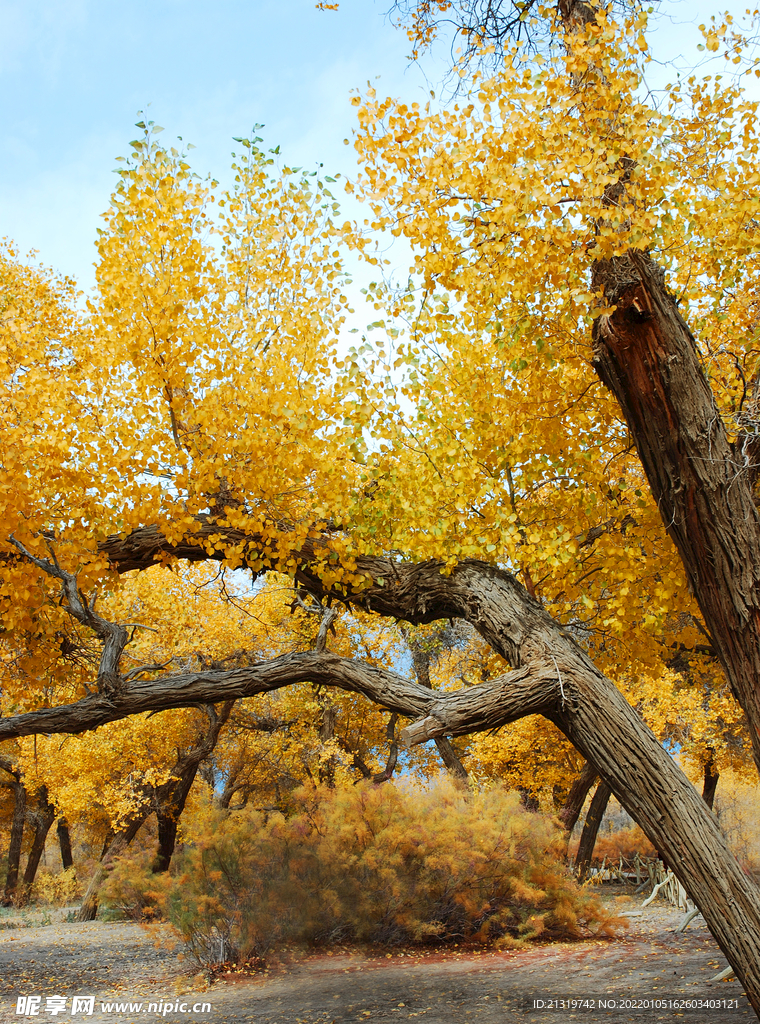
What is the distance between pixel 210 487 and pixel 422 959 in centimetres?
724

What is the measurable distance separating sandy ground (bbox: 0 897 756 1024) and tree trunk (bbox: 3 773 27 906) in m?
10.6

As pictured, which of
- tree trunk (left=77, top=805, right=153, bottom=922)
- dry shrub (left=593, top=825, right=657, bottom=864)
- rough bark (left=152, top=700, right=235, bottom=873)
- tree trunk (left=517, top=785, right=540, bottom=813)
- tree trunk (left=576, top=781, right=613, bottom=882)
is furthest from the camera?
dry shrub (left=593, top=825, right=657, bottom=864)

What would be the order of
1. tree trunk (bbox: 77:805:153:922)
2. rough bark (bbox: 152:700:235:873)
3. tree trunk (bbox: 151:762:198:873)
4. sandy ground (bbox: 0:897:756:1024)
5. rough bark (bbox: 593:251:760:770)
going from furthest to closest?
tree trunk (bbox: 151:762:198:873) < tree trunk (bbox: 77:805:153:922) < rough bark (bbox: 152:700:235:873) < sandy ground (bbox: 0:897:756:1024) < rough bark (bbox: 593:251:760:770)

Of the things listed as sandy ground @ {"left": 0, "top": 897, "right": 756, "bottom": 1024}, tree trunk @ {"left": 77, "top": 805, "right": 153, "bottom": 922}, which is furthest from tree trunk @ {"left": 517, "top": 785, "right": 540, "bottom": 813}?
tree trunk @ {"left": 77, "top": 805, "right": 153, "bottom": 922}

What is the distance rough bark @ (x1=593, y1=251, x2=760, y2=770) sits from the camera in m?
3.77

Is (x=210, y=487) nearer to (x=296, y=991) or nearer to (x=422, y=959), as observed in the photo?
(x=296, y=991)

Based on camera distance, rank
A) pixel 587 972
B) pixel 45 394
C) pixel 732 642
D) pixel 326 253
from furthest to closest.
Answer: pixel 587 972, pixel 326 253, pixel 45 394, pixel 732 642

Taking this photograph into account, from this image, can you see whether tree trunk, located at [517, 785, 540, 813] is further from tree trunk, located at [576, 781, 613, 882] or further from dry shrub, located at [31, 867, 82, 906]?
dry shrub, located at [31, 867, 82, 906]

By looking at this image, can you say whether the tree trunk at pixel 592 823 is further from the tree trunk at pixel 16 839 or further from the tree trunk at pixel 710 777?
the tree trunk at pixel 16 839

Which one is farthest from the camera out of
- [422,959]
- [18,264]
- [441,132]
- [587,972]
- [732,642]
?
[18,264]

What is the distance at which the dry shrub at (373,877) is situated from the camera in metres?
8.59

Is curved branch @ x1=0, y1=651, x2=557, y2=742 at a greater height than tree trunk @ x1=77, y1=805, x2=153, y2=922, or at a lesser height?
greater

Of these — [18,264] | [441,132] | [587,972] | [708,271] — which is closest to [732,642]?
[708,271]

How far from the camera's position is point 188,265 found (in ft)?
19.2
